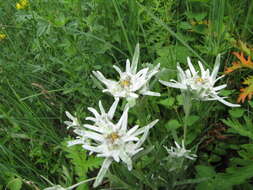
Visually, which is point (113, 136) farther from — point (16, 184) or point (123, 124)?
point (16, 184)

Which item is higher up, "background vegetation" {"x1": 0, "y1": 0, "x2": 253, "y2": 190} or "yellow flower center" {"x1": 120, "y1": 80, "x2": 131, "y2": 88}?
"yellow flower center" {"x1": 120, "y1": 80, "x2": 131, "y2": 88}

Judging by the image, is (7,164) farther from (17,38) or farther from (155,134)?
(17,38)

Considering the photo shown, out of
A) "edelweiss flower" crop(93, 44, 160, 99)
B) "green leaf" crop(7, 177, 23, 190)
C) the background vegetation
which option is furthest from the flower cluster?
"green leaf" crop(7, 177, 23, 190)

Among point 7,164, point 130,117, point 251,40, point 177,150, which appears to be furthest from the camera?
point 251,40

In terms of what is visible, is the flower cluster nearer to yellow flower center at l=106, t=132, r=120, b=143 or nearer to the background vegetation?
yellow flower center at l=106, t=132, r=120, b=143

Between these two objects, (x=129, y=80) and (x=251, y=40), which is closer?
(x=129, y=80)

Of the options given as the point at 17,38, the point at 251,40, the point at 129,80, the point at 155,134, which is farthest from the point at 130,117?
the point at 17,38

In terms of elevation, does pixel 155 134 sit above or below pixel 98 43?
below

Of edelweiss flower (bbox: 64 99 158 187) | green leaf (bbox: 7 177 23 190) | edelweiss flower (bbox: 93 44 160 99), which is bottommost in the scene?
green leaf (bbox: 7 177 23 190)
